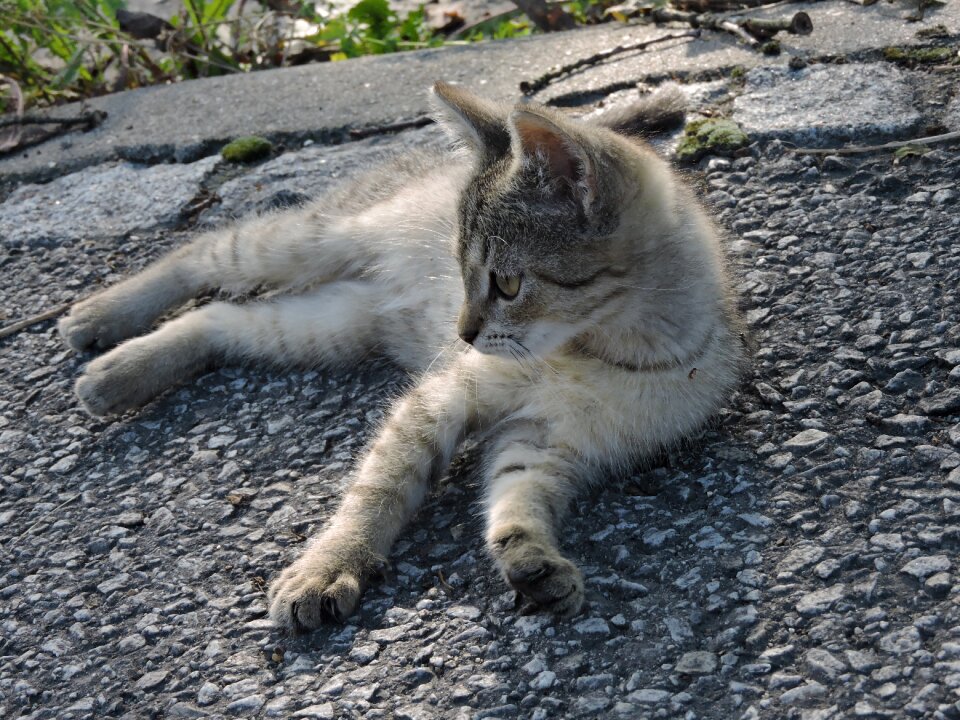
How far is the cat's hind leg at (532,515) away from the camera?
2.31 metres

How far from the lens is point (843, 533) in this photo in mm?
2357

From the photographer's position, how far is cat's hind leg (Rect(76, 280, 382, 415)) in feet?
11.0

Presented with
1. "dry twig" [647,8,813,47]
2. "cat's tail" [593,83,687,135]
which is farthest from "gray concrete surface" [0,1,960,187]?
"cat's tail" [593,83,687,135]

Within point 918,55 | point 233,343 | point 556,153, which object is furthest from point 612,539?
point 918,55

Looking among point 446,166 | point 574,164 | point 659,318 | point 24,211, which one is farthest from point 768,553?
point 24,211

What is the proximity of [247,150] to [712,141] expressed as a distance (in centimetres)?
205

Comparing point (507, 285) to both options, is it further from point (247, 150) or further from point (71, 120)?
point (71, 120)

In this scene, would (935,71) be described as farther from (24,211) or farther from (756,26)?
(24,211)

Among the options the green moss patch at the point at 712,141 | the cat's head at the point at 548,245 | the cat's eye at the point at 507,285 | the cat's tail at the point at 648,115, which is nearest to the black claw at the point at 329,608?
the cat's head at the point at 548,245

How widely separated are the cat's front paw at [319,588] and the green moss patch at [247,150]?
2542 mm

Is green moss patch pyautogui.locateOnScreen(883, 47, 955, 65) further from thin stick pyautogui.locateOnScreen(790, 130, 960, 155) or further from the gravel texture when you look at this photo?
the gravel texture

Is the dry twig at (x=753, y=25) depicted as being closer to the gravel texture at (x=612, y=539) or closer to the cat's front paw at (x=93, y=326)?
the gravel texture at (x=612, y=539)

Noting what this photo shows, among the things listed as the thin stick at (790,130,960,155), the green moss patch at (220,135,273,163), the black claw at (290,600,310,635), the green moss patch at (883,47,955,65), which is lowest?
the black claw at (290,600,310,635)

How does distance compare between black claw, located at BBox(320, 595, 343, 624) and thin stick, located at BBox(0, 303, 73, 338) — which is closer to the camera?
black claw, located at BBox(320, 595, 343, 624)
